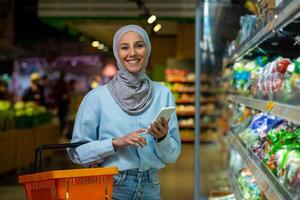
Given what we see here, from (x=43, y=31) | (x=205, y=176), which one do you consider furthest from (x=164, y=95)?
(x=43, y=31)

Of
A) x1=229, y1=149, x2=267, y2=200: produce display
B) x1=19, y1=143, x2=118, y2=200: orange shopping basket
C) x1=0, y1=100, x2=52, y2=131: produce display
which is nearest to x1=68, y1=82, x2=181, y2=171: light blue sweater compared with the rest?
x1=19, y1=143, x2=118, y2=200: orange shopping basket

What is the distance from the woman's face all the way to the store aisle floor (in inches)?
160

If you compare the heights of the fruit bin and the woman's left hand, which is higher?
the woman's left hand

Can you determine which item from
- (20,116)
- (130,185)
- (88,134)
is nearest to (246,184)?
(130,185)

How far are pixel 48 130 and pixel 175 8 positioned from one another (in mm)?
3826

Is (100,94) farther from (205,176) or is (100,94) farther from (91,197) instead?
(205,176)

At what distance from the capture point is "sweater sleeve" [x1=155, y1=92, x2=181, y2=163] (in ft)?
7.68

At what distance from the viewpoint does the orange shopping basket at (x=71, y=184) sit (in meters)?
2.02

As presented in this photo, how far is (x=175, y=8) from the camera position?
11594mm

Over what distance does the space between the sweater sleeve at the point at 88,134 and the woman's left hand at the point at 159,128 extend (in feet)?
0.73

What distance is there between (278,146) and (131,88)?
2.59ft

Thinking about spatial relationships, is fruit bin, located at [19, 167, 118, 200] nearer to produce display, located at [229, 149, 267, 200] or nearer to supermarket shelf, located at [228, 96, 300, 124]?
supermarket shelf, located at [228, 96, 300, 124]

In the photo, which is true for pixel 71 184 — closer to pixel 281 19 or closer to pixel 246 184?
pixel 281 19

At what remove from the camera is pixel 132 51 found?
7.78 feet
